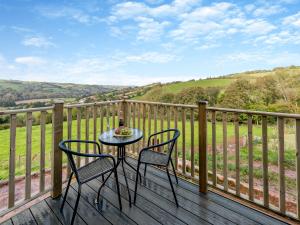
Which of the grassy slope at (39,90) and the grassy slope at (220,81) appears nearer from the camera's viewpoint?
the grassy slope at (39,90)

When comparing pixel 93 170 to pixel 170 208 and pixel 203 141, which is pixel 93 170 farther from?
pixel 203 141

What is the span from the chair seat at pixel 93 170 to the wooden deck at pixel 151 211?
1.47 feet

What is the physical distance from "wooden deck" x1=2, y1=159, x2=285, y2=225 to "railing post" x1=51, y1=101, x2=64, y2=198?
0.16 metres

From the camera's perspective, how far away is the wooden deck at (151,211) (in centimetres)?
186

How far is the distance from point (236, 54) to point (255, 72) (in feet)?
4.64

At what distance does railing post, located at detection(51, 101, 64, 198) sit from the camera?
235 centimetres

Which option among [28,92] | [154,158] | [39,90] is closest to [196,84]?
[39,90]

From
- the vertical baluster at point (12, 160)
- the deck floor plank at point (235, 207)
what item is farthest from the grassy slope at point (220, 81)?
the vertical baluster at point (12, 160)

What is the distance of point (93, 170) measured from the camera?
203 centimetres

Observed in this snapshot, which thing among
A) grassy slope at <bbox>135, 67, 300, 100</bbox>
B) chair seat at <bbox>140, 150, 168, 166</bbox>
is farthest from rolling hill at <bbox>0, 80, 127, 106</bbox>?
grassy slope at <bbox>135, 67, 300, 100</bbox>

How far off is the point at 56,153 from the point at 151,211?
143 cm

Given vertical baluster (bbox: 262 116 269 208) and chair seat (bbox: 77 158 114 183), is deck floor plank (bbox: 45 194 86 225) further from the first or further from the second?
vertical baluster (bbox: 262 116 269 208)

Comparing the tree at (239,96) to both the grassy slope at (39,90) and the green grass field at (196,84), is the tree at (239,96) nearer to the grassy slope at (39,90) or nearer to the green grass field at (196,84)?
the green grass field at (196,84)

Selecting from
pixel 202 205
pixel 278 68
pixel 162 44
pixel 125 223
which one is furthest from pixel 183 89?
pixel 125 223
